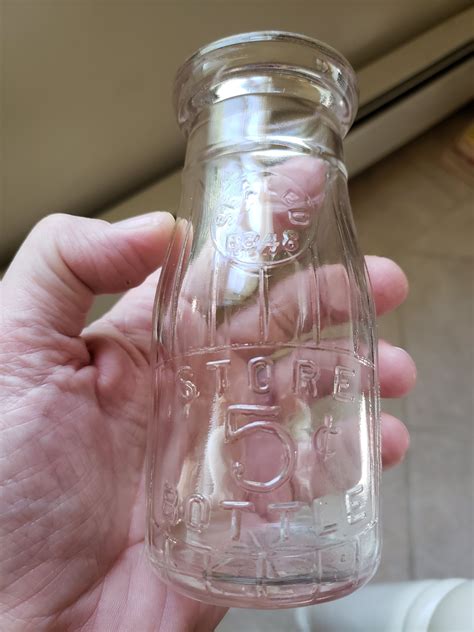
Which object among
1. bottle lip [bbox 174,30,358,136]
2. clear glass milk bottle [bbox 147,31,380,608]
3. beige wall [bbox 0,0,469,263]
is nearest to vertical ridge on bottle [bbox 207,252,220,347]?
clear glass milk bottle [bbox 147,31,380,608]

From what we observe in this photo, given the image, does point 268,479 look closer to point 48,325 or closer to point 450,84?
point 48,325

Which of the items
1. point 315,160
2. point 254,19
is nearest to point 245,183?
point 315,160

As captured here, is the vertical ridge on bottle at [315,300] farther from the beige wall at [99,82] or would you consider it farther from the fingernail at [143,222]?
the beige wall at [99,82]

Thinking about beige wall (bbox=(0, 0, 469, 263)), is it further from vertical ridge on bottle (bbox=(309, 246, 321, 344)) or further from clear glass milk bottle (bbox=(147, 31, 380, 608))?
vertical ridge on bottle (bbox=(309, 246, 321, 344))

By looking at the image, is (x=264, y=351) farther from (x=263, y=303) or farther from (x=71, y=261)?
(x=71, y=261)

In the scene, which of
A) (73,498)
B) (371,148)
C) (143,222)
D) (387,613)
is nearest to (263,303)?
(143,222)

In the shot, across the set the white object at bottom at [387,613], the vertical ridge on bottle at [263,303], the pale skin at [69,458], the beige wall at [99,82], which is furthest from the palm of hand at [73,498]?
the beige wall at [99,82]
